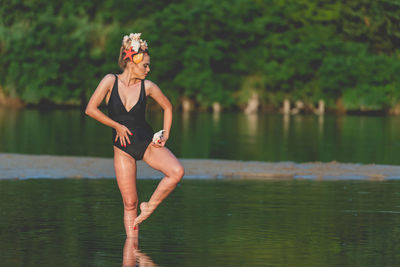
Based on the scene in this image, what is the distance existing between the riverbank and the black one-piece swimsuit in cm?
846

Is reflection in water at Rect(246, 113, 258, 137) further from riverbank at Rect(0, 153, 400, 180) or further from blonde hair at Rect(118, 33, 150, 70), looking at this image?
blonde hair at Rect(118, 33, 150, 70)

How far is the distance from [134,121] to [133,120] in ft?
0.05

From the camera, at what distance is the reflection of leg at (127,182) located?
10156 millimetres

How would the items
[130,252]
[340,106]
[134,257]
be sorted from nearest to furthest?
[134,257] → [130,252] → [340,106]

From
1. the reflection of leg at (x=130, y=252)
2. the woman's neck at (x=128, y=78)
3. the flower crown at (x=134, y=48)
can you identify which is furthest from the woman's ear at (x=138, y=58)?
the reflection of leg at (x=130, y=252)

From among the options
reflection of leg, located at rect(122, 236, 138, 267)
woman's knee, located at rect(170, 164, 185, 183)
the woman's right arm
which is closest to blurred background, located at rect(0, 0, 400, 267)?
reflection of leg, located at rect(122, 236, 138, 267)

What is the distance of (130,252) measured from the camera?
31.2 ft

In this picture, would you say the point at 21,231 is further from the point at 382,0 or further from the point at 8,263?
the point at 382,0

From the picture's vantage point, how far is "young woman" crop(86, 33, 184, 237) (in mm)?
9820

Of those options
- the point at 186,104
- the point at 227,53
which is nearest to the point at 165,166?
the point at 227,53

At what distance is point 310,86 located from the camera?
90.3 meters

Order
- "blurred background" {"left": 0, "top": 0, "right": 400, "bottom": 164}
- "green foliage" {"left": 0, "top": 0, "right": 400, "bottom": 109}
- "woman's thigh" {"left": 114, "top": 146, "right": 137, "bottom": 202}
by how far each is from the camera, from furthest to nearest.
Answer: "green foliage" {"left": 0, "top": 0, "right": 400, "bottom": 109}, "blurred background" {"left": 0, "top": 0, "right": 400, "bottom": 164}, "woman's thigh" {"left": 114, "top": 146, "right": 137, "bottom": 202}

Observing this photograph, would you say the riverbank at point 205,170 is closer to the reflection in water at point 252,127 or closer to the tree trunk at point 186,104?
the reflection in water at point 252,127

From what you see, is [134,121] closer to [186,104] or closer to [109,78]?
[109,78]
